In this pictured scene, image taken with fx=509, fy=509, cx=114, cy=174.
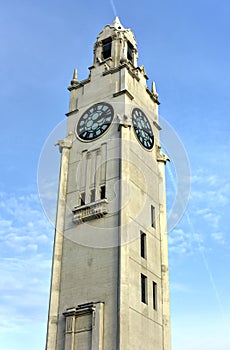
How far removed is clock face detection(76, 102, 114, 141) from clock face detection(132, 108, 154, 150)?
2.07 meters

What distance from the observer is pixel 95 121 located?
134ft

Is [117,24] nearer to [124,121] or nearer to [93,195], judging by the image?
[124,121]

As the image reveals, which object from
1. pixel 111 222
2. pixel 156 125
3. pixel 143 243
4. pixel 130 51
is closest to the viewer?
pixel 111 222

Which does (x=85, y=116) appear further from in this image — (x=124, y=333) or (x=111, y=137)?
(x=124, y=333)

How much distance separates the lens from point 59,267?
35.4m

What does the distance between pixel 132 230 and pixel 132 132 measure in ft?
28.0

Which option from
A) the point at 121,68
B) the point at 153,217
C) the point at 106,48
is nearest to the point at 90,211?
the point at 153,217

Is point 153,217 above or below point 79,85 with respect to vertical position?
below

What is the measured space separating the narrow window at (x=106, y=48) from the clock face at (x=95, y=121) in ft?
27.2

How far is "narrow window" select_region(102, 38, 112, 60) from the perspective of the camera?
48.0 metres

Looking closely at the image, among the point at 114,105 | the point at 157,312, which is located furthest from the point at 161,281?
the point at 114,105

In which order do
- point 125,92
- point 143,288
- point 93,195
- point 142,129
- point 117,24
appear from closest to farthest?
point 143,288, point 93,195, point 125,92, point 142,129, point 117,24

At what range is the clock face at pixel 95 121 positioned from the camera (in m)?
39.9

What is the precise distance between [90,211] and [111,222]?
203 cm
